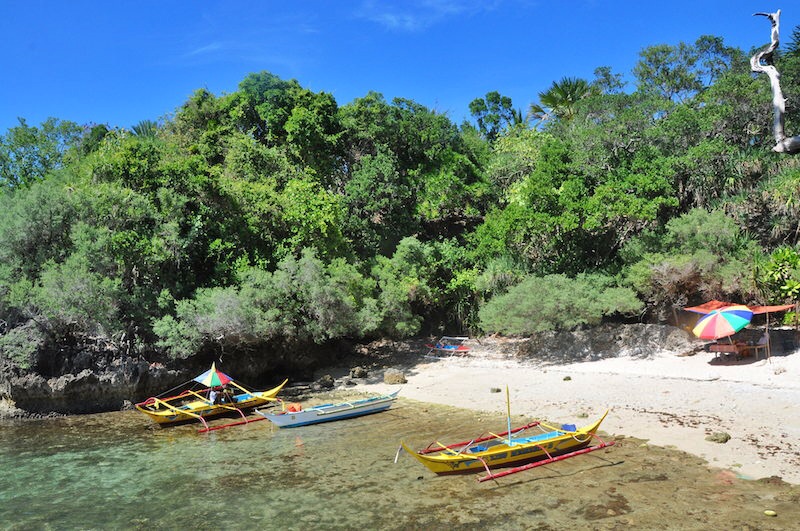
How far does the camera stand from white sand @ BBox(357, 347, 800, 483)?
12094 mm

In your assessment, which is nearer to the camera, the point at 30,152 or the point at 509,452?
the point at 509,452

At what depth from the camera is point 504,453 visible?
1200cm

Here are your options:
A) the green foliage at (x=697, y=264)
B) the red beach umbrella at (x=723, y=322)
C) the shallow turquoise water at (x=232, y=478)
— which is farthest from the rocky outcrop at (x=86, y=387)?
the green foliage at (x=697, y=264)

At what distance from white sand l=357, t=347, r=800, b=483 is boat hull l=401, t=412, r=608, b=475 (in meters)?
2.04

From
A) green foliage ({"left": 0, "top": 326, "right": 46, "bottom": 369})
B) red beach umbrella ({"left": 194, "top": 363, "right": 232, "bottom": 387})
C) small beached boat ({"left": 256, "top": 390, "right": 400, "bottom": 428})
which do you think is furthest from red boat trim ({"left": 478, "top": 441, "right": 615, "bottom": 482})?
green foliage ({"left": 0, "top": 326, "right": 46, "bottom": 369})

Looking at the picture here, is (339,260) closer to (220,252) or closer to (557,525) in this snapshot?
(220,252)

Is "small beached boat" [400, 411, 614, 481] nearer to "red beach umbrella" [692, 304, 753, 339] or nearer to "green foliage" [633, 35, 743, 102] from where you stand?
"red beach umbrella" [692, 304, 753, 339]

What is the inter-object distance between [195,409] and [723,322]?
57.4 ft

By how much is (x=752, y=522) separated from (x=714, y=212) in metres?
16.1

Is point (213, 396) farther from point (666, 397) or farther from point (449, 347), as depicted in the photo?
point (666, 397)

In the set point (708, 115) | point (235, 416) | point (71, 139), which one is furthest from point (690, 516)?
point (71, 139)

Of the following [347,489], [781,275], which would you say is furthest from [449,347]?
[347,489]

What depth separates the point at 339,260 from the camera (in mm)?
25125

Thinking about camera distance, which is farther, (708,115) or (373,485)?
(708,115)
